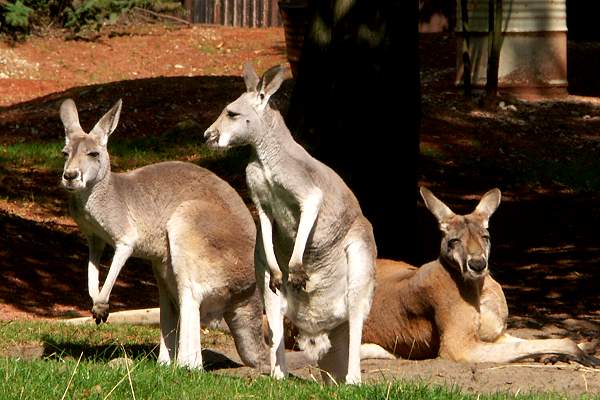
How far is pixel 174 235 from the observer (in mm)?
7023

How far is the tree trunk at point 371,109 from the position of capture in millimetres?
10148

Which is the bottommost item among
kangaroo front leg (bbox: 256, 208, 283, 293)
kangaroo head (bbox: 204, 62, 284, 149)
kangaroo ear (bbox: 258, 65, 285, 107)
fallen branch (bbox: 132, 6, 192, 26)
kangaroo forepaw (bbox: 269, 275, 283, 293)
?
kangaroo forepaw (bbox: 269, 275, 283, 293)

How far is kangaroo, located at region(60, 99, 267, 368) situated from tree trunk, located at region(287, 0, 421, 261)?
288 centimetres

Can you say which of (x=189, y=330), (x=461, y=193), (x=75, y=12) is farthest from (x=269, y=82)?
Answer: (x=75, y=12)

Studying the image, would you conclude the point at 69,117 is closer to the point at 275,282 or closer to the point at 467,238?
the point at 275,282

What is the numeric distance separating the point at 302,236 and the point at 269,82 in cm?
81

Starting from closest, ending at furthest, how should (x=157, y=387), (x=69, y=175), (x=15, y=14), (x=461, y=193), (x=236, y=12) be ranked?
(x=157, y=387) → (x=69, y=175) → (x=461, y=193) → (x=15, y=14) → (x=236, y=12)

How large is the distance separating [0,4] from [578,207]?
15.1m

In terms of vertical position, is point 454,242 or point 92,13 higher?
point 92,13

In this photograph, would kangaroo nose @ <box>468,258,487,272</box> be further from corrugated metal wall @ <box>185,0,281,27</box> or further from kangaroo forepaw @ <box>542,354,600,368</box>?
corrugated metal wall @ <box>185,0,281,27</box>

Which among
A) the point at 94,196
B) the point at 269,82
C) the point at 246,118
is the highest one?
the point at 269,82

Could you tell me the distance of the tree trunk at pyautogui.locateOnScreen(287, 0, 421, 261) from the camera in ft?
33.3

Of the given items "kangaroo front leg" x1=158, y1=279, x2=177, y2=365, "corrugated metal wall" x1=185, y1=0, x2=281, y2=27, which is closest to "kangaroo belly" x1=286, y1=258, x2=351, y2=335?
"kangaroo front leg" x1=158, y1=279, x2=177, y2=365

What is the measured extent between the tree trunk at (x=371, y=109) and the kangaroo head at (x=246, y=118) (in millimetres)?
3794
